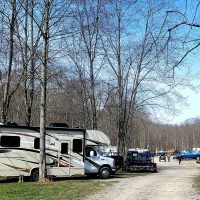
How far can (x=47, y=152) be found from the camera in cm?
2234

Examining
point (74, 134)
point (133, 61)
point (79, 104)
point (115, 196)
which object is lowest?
point (115, 196)

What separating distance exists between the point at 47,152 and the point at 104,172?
444 cm

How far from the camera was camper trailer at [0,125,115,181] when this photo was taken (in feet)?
69.1

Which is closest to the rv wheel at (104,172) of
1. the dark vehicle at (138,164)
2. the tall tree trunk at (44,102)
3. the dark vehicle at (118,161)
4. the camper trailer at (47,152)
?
the camper trailer at (47,152)

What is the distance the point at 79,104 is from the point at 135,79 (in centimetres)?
659

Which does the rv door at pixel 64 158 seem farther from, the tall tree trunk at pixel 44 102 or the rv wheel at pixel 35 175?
the tall tree trunk at pixel 44 102

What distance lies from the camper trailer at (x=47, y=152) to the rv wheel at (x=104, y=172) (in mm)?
607

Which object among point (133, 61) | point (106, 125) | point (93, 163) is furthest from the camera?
point (106, 125)

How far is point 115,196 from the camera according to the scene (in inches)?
589

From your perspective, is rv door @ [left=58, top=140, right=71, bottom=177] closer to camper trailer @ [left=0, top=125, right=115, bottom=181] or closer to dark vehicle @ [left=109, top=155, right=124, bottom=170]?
camper trailer @ [left=0, top=125, right=115, bottom=181]

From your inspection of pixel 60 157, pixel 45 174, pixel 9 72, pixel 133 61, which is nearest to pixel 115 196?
pixel 45 174

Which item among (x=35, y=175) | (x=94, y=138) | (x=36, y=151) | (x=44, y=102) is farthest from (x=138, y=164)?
(x=44, y=102)

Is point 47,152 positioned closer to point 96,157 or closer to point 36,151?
point 36,151

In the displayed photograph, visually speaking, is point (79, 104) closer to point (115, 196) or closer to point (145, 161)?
point (145, 161)
